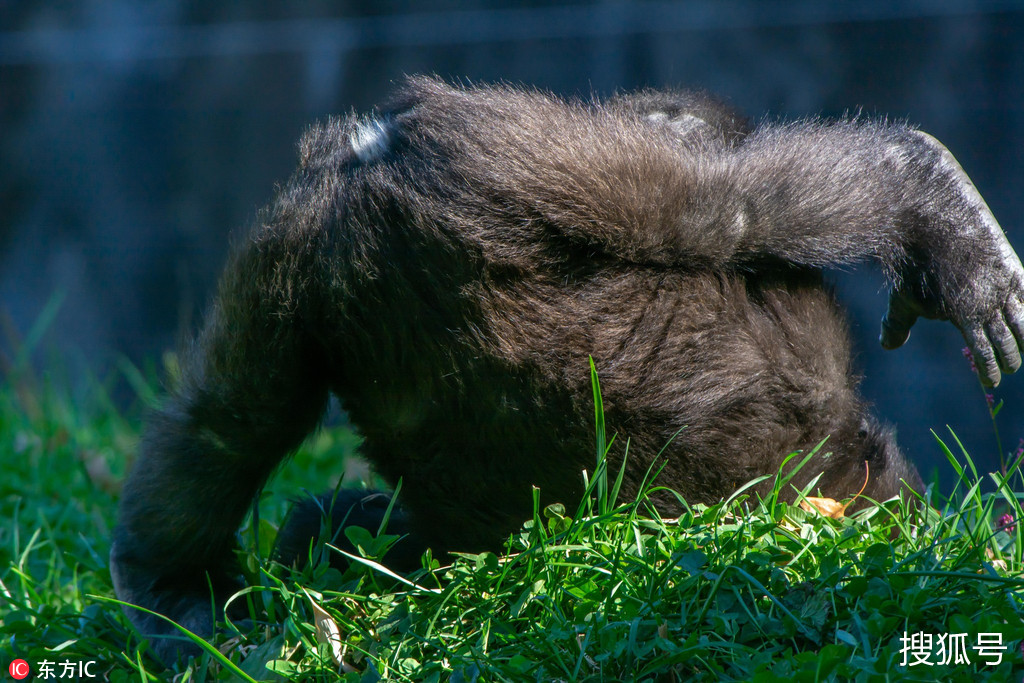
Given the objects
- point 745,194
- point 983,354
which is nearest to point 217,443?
point 745,194

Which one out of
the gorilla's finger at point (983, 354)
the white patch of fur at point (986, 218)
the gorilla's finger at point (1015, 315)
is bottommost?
the gorilla's finger at point (983, 354)

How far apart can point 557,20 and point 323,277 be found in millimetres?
3165

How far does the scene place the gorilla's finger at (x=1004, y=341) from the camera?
2.03 meters

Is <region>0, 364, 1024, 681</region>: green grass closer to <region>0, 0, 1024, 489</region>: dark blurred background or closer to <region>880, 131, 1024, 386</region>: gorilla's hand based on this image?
<region>880, 131, 1024, 386</region>: gorilla's hand

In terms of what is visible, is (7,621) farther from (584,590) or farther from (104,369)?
(104,369)

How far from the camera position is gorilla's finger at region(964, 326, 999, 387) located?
2029mm

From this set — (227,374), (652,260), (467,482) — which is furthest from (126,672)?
(652,260)

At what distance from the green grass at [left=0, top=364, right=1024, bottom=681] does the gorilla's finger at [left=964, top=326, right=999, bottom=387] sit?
206 mm

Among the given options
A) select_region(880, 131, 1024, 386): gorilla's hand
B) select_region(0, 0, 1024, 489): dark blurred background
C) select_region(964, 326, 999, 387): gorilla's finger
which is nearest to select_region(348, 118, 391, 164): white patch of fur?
select_region(880, 131, 1024, 386): gorilla's hand

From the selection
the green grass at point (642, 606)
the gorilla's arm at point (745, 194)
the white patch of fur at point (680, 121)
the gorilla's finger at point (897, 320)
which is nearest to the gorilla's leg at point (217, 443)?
the green grass at point (642, 606)

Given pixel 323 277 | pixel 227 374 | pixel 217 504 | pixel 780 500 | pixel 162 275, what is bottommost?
pixel 162 275

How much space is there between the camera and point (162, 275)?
18.1 feet

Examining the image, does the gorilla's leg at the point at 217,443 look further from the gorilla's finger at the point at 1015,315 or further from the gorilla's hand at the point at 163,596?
the gorilla's finger at the point at 1015,315

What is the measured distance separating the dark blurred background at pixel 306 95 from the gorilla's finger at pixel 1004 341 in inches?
86.4
